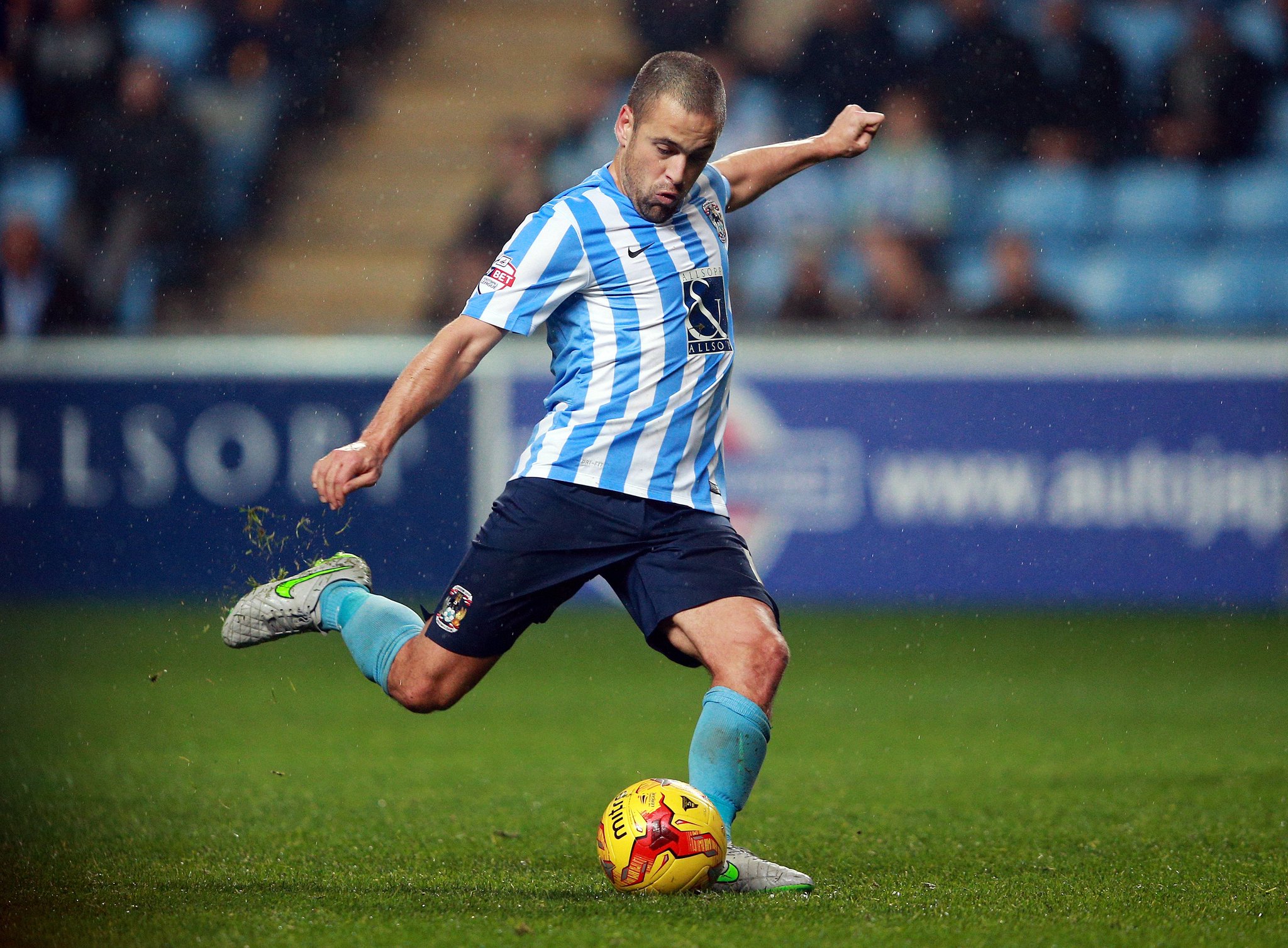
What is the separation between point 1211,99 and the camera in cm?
1094

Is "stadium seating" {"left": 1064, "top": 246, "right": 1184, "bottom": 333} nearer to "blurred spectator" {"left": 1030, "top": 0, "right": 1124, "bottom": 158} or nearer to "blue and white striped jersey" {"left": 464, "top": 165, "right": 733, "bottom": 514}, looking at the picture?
"blurred spectator" {"left": 1030, "top": 0, "right": 1124, "bottom": 158}

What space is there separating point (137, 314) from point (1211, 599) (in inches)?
255

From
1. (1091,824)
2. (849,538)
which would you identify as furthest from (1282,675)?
(1091,824)

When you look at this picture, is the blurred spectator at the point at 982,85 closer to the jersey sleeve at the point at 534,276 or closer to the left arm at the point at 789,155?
the left arm at the point at 789,155

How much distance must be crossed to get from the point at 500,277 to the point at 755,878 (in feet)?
Result: 4.67

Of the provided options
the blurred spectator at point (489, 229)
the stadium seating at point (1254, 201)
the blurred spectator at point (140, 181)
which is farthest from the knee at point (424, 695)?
the stadium seating at point (1254, 201)

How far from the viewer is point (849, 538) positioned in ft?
28.4

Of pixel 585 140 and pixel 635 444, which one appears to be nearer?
pixel 635 444

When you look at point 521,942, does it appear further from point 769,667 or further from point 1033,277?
point 1033,277

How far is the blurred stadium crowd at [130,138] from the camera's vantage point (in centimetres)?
982

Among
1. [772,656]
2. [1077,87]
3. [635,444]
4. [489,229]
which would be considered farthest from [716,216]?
[1077,87]

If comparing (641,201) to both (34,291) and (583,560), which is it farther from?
(34,291)

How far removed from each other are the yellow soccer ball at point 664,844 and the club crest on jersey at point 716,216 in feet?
4.31

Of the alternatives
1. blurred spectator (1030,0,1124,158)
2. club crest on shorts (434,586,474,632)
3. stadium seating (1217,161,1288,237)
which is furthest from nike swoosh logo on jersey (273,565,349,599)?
stadium seating (1217,161,1288,237)
